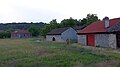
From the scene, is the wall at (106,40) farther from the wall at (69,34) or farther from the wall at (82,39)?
the wall at (69,34)

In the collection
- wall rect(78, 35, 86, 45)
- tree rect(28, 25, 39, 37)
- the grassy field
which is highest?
tree rect(28, 25, 39, 37)

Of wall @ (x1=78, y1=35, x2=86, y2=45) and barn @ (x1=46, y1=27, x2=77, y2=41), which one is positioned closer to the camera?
wall @ (x1=78, y1=35, x2=86, y2=45)

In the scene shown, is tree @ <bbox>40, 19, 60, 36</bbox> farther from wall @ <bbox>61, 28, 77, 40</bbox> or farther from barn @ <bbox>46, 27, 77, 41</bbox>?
wall @ <bbox>61, 28, 77, 40</bbox>

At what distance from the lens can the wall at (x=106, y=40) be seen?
1190 inches

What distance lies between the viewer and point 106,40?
3200 centimetres

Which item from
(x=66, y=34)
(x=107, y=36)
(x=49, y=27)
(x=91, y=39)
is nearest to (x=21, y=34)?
(x=49, y=27)

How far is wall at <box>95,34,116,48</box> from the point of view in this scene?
30.2 meters

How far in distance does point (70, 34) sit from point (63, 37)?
6.76ft

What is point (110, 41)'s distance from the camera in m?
30.9

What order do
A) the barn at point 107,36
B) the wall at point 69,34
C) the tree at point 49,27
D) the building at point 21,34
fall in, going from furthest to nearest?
the building at point 21,34, the tree at point 49,27, the wall at point 69,34, the barn at point 107,36

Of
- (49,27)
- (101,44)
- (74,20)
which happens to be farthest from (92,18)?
(101,44)

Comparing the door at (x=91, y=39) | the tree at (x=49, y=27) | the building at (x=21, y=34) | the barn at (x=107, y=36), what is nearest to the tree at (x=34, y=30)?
the building at (x=21, y=34)

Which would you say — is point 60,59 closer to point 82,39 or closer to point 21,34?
point 82,39

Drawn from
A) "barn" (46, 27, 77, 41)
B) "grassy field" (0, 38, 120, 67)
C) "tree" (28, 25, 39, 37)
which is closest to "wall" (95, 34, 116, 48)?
"grassy field" (0, 38, 120, 67)
